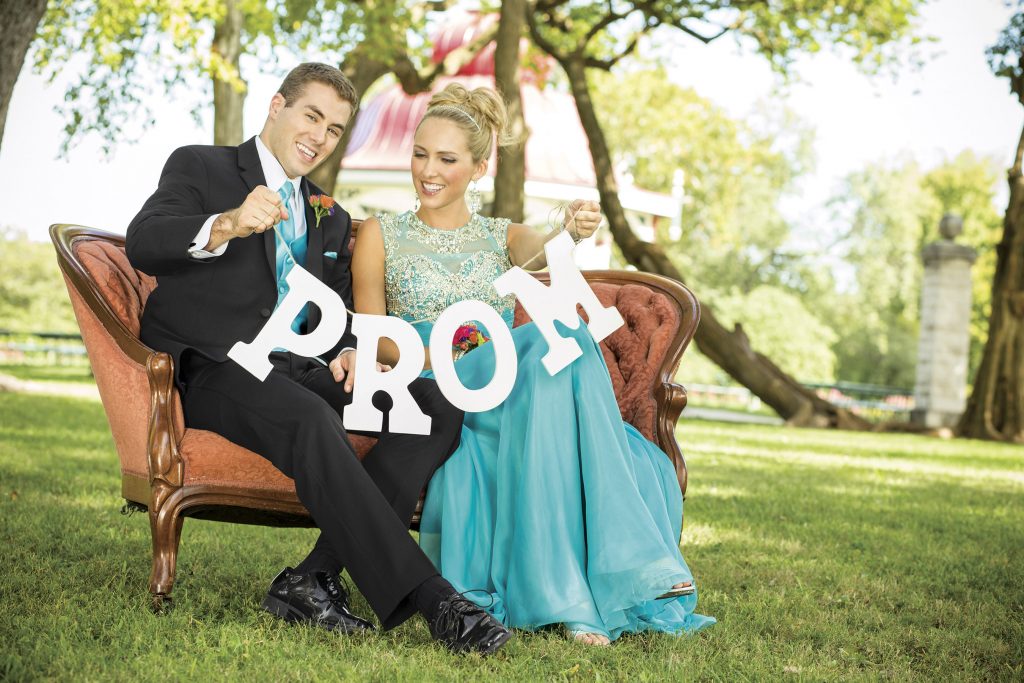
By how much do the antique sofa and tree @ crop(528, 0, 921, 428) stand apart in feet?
32.6

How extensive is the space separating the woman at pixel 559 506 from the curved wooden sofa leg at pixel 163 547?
Answer: 2.52 ft

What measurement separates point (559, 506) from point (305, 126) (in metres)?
1.54

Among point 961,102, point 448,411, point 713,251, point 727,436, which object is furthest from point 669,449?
point 961,102

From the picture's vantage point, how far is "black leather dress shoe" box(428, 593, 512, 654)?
2.64 meters

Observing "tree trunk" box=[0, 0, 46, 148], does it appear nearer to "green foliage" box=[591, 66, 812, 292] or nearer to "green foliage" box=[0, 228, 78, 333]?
"green foliage" box=[591, 66, 812, 292]

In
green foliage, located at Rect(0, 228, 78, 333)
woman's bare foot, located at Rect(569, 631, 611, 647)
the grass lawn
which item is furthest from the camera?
green foliage, located at Rect(0, 228, 78, 333)

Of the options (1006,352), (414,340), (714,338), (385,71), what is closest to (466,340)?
(414,340)

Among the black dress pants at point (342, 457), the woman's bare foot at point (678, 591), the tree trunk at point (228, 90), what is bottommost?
the woman's bare foot at point (678, 591)

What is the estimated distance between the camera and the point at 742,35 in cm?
1408

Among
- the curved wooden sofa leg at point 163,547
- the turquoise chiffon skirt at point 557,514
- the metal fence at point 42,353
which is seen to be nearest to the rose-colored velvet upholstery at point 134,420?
the curved wooden sofa leg at point 163,547

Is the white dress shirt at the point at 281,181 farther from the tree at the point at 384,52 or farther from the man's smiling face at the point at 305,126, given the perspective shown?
the tree at the point at 384,52

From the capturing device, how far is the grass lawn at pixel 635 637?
8.42 feet

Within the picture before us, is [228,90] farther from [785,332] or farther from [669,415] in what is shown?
[785,332]

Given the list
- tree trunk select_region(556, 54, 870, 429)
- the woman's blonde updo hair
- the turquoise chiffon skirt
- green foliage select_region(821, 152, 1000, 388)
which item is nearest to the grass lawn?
the turquoise chiffon skirt
